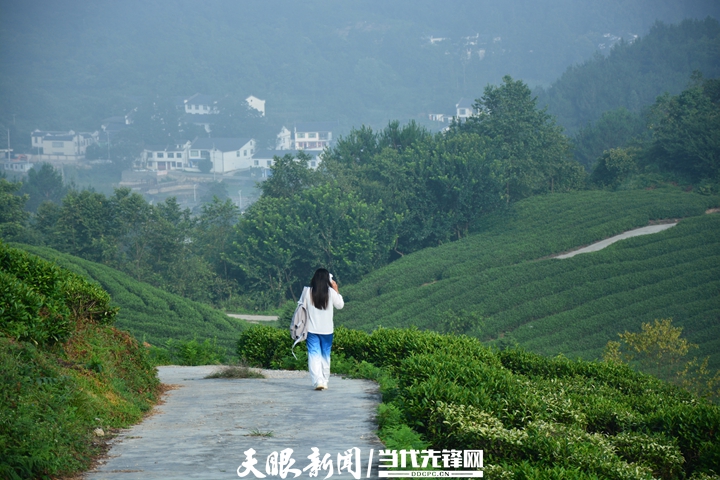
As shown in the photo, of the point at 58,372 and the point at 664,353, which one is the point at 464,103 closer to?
the point at 664,353

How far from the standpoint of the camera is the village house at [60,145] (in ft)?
414

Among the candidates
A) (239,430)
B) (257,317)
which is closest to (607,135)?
(257,317)

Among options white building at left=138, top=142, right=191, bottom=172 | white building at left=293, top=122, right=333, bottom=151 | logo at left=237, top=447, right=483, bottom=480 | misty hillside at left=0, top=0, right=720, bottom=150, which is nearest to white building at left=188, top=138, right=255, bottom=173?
white building at left=138, top=142, right=191, bottom=172

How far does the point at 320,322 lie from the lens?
8.26 m

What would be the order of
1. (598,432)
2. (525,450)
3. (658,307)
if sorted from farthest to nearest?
(658,307) → (598,432) → (525,450)

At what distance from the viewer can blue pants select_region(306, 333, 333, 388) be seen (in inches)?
321

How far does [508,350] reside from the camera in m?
9.80

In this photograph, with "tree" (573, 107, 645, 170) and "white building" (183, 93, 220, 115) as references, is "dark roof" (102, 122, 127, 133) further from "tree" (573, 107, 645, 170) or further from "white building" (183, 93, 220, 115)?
"tree" (573, 107, 645, 170)

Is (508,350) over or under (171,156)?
under

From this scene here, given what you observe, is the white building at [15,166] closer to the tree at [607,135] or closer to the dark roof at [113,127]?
the dark roof at [113,127]

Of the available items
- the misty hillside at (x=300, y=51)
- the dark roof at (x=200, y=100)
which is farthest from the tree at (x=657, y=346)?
the dark roof at (x=200, y=100)

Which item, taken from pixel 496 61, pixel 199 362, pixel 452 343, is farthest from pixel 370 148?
pixel 496 61

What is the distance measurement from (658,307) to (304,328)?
989 inches

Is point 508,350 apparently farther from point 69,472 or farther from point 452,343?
point 69,472
